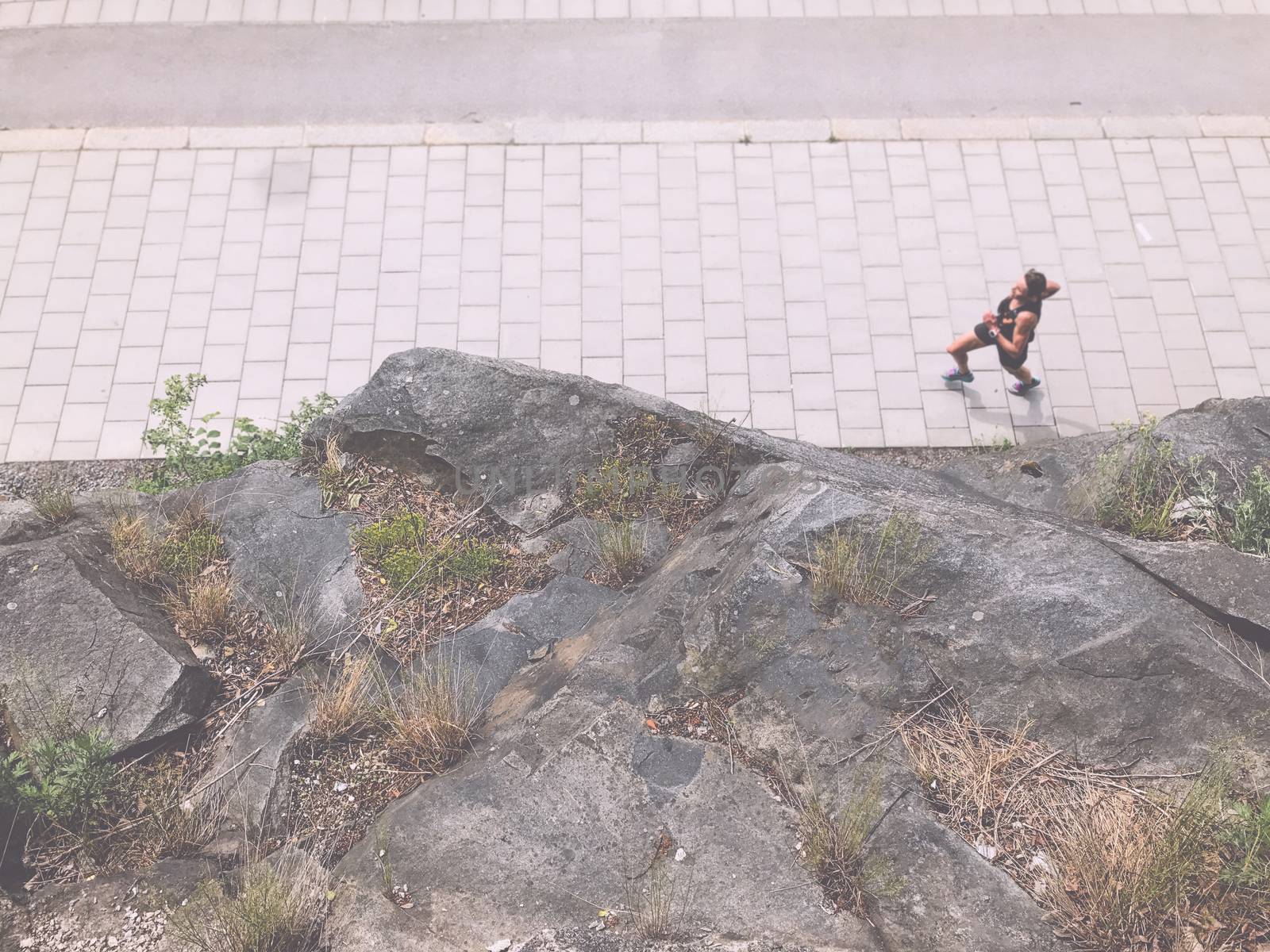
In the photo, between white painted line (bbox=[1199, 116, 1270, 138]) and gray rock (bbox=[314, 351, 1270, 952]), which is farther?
white painted line (bbox=[1199, 116, 1270, 138])

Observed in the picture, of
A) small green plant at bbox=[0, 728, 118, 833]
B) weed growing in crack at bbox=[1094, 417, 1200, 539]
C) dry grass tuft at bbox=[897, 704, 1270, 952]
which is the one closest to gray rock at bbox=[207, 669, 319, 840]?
small green plant at bbox=[0, 728, 118, 833]

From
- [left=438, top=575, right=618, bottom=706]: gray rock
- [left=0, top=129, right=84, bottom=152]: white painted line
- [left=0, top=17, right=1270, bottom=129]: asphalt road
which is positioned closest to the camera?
[left=438, top=575, right=618, bottom=706]: gray rock

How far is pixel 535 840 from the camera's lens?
4.07 metres

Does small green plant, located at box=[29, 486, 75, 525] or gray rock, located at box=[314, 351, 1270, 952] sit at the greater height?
small green plant, located at box=[29, 486, 75, 525]

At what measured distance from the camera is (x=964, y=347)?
8078 millimetres

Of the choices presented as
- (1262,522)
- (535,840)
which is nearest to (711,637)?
(535,840)

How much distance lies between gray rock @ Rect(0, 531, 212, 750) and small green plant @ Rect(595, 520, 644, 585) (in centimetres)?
212

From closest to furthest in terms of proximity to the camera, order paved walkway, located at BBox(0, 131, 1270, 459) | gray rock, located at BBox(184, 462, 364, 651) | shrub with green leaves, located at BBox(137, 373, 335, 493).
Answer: gray rock, located at BBox(184, 462, 364, 651)
shrub with green leaves, located at BBox(137, 373, 335, 493)
paved walkway, located at BBox(0, 131, 1270, 459)

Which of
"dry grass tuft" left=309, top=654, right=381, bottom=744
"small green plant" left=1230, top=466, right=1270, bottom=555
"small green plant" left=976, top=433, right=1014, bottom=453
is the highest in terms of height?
"small green plant" left=976, top=433, right=1014, bottom=453

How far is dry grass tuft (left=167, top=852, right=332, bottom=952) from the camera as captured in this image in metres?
3.75

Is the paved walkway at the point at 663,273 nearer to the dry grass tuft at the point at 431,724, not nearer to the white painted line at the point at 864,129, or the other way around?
the white painted line at the point at 864,129

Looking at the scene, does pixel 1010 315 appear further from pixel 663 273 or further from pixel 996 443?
pixel 663 273

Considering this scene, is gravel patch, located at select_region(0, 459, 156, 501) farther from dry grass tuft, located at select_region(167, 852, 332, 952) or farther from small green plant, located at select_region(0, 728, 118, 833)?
dry grass tuft, located at select_region(167, 852, 332, 952)

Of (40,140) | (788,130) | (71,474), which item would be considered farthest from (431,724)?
(40,140)
